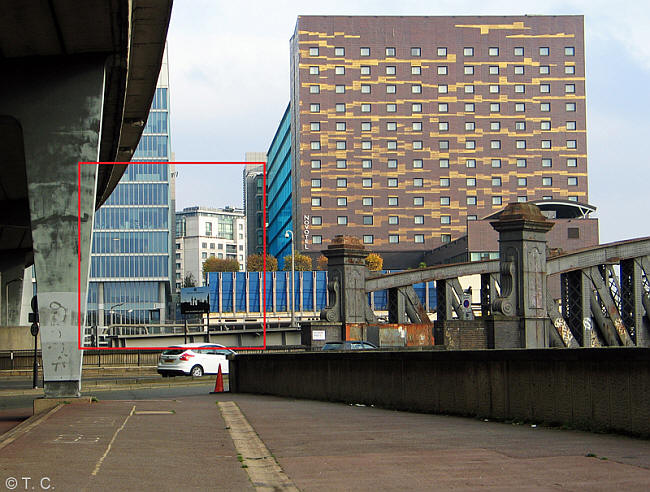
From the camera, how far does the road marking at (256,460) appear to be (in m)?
7.46

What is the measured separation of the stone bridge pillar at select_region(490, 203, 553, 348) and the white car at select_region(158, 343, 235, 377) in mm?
11903

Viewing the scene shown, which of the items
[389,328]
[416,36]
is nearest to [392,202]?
[416,36]

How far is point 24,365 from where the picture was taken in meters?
43.7

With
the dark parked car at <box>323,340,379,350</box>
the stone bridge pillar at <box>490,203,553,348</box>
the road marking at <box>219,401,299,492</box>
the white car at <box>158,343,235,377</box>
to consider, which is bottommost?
the white car at <box>158,343,235,377</box>

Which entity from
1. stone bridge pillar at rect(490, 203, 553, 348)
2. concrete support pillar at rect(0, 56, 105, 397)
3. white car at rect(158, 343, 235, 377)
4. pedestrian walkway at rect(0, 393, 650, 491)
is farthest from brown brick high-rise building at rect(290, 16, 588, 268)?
pedestrian walkway at rect(0, 393, 650, 491)

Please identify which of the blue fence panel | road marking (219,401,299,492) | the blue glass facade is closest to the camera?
road marking (219,401,299,492)

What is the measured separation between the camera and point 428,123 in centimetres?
11962

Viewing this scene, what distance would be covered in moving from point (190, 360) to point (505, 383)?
23.8 m

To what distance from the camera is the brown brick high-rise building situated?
118 m

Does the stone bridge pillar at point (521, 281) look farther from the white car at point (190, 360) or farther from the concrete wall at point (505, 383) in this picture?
the white car at point (190, 360)

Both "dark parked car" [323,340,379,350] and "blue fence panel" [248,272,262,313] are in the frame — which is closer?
"dark parked car" [323,340,379,350]

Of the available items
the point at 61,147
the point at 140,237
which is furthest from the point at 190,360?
the point at 140,237

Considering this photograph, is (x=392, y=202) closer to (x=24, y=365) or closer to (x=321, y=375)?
(x=24, y=365)

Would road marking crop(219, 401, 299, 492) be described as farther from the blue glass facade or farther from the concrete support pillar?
the blue glass facade
